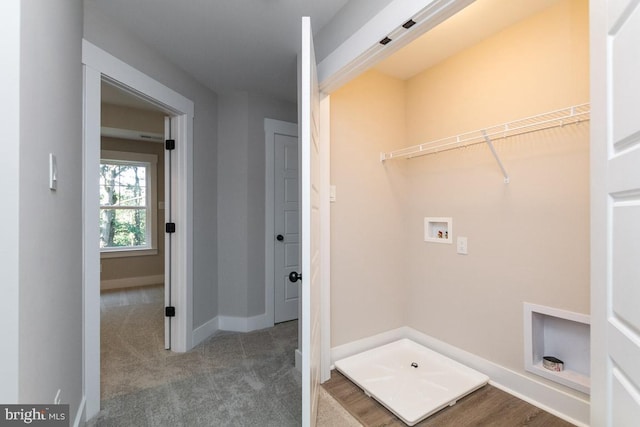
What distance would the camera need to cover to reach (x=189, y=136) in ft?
8.54

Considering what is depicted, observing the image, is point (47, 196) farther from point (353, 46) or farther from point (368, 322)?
point (368, 322)

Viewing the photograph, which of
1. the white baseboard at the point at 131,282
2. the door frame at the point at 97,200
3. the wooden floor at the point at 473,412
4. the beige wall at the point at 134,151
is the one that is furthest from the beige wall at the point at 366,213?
the white baseboard at the point at 131,282

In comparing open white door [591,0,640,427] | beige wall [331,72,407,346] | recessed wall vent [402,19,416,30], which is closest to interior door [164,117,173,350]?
beige wall [331,72,407,346]

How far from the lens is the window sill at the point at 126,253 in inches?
182

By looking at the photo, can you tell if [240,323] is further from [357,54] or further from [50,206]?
[357,54]

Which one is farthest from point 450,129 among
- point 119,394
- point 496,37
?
point 119,394

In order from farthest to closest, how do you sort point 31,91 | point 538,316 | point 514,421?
point 538,316 < point 514,421 < point 31,91

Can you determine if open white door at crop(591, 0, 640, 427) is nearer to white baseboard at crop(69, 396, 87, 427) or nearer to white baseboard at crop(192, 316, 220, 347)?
white baseboard at crop(69, 396, 87, 427)

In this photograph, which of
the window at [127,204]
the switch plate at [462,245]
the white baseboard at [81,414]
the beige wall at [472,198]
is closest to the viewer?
the white baseboard at [81,414]

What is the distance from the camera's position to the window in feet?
15.6

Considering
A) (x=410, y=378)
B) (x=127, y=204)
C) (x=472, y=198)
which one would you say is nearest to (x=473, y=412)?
(x=410, y=378)

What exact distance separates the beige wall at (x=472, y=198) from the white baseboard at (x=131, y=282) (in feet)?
13.6

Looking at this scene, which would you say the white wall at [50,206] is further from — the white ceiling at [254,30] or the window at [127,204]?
the window at [127,204]

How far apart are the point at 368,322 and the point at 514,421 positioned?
1065mm
